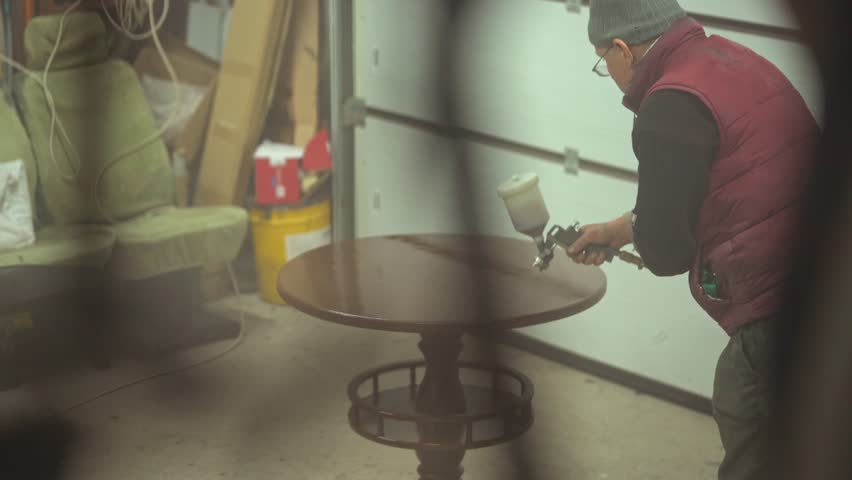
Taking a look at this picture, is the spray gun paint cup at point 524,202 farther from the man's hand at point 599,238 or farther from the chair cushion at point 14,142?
the chair cushion at point 14,142

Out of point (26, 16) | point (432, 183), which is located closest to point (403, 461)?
point (26, 16)

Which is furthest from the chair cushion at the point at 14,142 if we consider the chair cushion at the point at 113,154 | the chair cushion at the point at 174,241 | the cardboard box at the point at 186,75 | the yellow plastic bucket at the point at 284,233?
the yellow plastic bucket at the point at 284,233

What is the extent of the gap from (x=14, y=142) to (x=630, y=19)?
2.19 meters

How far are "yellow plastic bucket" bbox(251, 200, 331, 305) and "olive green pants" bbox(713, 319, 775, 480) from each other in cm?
203

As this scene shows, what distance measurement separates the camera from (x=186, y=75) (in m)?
3.39

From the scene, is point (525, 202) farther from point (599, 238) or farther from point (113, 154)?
point (113, 154)

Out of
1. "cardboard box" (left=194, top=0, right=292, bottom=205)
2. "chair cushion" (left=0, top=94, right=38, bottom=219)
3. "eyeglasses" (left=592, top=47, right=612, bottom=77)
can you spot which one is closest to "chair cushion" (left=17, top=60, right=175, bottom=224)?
"chair cushion" (left=0, top=94, right=38, bottom=219)

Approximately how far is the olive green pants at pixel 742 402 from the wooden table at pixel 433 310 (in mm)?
249

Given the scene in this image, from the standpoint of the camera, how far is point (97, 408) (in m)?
2.61

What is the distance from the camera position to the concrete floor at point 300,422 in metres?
2.30

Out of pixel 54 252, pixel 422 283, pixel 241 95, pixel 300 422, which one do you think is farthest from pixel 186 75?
pixel 422 283

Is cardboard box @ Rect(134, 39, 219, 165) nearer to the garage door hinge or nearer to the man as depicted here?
the garage door hinge

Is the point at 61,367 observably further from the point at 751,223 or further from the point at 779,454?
the point at 779,454

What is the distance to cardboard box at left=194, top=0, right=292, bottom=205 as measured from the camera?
10.7ft
